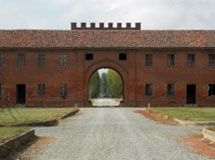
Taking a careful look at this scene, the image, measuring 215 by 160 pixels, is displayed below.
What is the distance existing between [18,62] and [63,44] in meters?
4.94

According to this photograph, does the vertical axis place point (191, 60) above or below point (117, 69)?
above

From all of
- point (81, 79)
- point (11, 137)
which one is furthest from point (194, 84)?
point (11, 137)

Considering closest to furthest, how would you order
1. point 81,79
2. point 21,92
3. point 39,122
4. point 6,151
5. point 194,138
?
point 6,151
point 194,138
point 39,122
point 81,79
point 21,92

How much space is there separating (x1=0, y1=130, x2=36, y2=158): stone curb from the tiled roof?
79.8ft

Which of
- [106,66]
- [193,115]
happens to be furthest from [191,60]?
[193,115]

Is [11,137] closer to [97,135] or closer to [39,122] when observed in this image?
[97,135]

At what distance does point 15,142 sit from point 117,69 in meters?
26.3

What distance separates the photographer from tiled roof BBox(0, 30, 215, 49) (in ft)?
119

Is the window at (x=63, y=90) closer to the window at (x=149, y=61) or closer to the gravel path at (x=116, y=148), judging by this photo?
the window at (x=149, y=61)

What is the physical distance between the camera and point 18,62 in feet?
119

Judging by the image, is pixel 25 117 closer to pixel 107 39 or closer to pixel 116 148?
pixel 116 148

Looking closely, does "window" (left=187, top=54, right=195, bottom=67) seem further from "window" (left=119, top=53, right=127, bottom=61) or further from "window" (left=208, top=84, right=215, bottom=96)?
"window" (left=119, top=53, right=127, bottom=61)

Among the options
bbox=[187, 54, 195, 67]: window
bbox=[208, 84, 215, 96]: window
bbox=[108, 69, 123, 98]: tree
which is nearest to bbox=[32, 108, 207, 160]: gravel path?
bbox=[187, 54, 195, 67]: window

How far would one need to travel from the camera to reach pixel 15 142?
34.3ft
